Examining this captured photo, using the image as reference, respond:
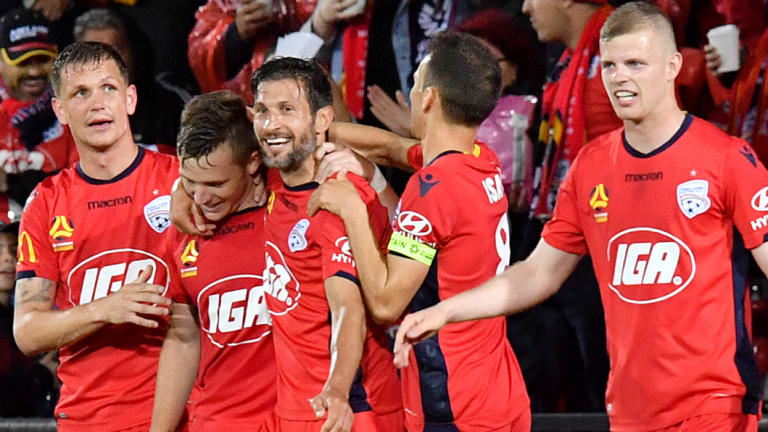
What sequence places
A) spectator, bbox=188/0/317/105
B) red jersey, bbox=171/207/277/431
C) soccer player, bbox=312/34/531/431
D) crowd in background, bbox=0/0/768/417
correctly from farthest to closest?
spectator, bbox=188/0/317/105 → crowd in background, bbox=0/0/768/417 → red jersey, bbox=171/207/277/431 → soccer player, bbox=312/34/531/431

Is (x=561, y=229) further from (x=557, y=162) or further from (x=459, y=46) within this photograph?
(x=557, y=162)

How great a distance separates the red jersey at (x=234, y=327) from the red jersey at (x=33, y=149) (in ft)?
7.73

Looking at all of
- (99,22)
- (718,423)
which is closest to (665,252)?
(718,423)

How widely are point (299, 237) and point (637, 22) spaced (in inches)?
43.5

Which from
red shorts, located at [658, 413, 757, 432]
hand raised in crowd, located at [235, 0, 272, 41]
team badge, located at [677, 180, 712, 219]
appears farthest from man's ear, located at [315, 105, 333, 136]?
hand raised in crowd, located at [235, 0, 272, 41]

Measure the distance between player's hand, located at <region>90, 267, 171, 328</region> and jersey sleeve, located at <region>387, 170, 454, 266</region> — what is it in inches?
30.6

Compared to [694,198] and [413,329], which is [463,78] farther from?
[413,329]

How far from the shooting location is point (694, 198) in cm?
294

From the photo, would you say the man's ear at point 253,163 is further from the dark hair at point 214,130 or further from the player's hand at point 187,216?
the player's hand at point 187,216

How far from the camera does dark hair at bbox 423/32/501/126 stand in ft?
10.2

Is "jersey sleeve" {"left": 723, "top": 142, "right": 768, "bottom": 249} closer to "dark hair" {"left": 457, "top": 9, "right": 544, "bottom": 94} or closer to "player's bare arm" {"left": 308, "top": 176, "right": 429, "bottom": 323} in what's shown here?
"player's bare arm" {"left": 308, "top": 176, "right": 429, "bottom": 323}

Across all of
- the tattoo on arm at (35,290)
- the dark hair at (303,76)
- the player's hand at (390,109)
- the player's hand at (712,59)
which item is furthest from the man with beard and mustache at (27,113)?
the player's hand at (712,59)

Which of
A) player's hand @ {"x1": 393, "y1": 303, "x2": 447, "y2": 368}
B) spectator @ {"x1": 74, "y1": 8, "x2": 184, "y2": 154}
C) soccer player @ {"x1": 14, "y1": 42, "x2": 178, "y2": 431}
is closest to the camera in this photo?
player's hand @ {"x1": 393, "y1": 303, "x2": 447, "y2": 368}

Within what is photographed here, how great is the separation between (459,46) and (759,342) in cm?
212
